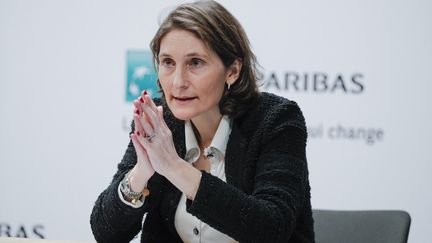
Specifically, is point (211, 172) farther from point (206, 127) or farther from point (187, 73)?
point (187, 73)

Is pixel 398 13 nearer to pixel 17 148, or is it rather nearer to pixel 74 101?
pixel 74 101

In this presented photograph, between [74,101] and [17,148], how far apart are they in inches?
18.0

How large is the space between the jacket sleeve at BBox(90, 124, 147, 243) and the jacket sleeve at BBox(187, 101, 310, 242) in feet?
0.74

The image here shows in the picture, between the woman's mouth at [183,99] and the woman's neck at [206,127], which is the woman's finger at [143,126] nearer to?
the woman's mouth at [183,99]

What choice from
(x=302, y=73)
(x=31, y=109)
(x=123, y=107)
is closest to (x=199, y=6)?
(x=302, y=73)

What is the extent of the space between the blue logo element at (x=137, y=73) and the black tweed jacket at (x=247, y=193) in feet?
5.00

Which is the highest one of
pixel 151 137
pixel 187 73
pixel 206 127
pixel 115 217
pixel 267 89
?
pixel 187 73

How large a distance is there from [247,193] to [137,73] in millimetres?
1849

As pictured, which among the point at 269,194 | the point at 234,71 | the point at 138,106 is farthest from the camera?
the point at 234,71

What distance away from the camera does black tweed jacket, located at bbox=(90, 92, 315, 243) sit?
1.65 metres

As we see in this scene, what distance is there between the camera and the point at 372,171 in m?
3.36

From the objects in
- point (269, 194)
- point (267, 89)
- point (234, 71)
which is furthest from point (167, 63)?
A: point (267, 89)

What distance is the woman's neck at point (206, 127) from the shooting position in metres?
2.02

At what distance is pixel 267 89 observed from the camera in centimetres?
343
